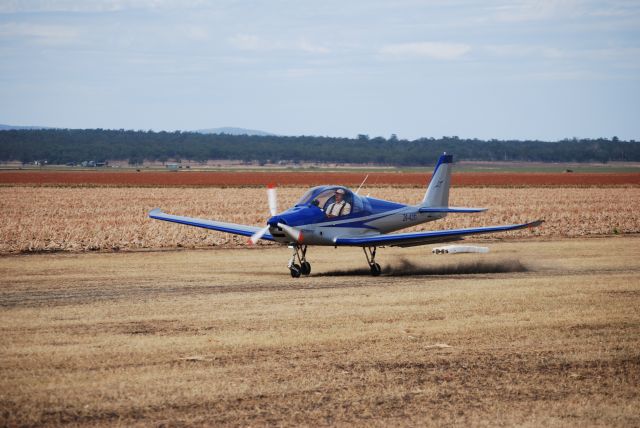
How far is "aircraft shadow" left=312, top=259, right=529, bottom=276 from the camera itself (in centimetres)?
2422

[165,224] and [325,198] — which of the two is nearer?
[325,198]

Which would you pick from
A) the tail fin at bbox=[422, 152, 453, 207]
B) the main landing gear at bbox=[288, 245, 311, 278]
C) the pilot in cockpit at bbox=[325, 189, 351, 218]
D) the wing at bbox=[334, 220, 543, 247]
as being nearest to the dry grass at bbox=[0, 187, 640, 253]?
the tail fin at bbox=[422, 152, 453, 207]

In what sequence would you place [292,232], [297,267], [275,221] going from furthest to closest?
[297,267] → [292,232] → [275,221]

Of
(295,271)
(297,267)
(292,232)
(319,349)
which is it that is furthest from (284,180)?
(319,349)

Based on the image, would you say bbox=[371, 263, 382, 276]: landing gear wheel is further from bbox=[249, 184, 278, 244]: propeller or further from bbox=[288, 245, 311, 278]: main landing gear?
bbox=[249, 184, 278, 244]: propeller

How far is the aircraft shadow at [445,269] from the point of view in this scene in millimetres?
24219

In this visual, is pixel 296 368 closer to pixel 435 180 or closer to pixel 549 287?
pixel 549 287

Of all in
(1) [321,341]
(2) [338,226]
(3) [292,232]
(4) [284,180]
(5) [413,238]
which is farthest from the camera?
(4) [284,180]

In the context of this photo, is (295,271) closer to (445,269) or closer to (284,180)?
(445,269)

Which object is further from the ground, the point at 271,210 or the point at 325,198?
the point at 325,198

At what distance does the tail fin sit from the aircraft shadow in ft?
8.20

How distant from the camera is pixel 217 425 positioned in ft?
30.6

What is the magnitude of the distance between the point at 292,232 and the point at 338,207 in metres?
1.94

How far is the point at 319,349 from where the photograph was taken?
13016mm
